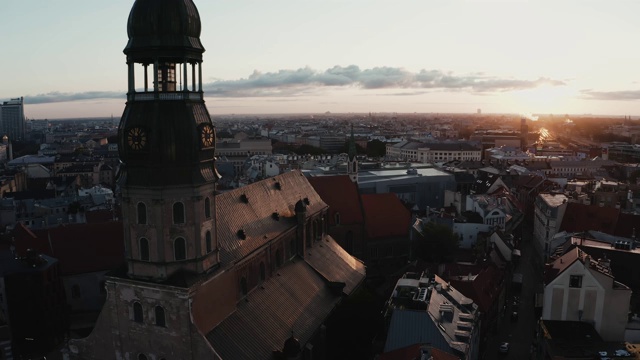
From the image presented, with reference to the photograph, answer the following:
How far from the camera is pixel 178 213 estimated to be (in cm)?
3203

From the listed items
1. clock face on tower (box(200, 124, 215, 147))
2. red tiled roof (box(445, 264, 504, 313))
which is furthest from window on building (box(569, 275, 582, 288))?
clock face on tower (box(200, 124, 215, 147))

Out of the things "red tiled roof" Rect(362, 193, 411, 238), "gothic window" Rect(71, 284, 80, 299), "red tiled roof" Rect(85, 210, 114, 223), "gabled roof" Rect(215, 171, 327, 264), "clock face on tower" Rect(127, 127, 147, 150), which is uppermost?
"clock face on tower" Rect(127, 127, 147, 150)

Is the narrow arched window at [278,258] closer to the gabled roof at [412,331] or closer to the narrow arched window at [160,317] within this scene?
the gabled roof at [412,331]

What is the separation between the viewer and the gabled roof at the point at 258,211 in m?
39.6

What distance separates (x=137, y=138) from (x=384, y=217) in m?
49.7

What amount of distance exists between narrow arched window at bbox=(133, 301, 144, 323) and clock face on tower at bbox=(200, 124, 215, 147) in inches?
425

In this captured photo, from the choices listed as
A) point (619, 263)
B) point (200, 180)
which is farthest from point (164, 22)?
point (619, 263)

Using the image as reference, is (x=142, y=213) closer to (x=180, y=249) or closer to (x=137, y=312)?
(x=180, y=249)

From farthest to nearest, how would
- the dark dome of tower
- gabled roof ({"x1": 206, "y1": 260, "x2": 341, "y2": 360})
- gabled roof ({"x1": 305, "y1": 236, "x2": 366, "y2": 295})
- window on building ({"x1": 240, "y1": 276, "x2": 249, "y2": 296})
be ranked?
gabled roof ({"x1": 305, "y1": 236, "x2": 366, "y2": 295}) → window on building ({"x1": 240, "y1": 276, "x2": 249, "y2": 296}) → gabled roof ({"x1": 206, "y1": 260, "x2": 341, "y2": 360}) → the dark dome of tower

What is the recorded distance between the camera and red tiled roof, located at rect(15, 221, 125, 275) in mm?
59656

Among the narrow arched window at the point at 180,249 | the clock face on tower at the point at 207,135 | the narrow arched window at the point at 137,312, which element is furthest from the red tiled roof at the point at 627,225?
the narrow arched window at the point at 137,312

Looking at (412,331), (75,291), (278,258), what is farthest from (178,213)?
(75,291)

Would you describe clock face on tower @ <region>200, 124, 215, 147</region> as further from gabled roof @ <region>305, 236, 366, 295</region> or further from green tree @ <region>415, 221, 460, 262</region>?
green tree @ <region>415, 221, 460, 262</region>

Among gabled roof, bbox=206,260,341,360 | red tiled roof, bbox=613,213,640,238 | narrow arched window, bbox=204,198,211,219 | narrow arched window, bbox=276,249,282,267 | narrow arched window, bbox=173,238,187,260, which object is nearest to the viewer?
narrow arched window, bbox=173,238,187,260
